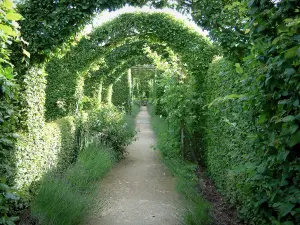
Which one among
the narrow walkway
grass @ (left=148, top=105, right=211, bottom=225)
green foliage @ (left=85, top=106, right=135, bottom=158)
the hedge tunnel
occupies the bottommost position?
the narrow walkway

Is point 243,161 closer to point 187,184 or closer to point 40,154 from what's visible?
point 187,184

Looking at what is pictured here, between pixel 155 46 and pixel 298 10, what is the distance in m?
10.2

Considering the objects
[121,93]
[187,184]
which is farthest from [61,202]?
[121,93]

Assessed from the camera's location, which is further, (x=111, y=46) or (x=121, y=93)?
(x=121, y=93)

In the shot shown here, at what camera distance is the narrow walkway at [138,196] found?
443 centimetres

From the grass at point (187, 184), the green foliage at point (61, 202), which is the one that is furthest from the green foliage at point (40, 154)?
the grass at point (187, 184)

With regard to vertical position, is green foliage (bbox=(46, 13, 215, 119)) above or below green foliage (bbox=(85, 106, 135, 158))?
above

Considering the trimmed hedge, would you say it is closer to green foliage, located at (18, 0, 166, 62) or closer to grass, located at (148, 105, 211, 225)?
grass, located at (148, 105, 211, 225)

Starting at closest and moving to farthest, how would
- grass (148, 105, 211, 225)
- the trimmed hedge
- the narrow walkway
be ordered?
the trimmed hedge
grass (148, 105, 211, 225)
the narrow walkway

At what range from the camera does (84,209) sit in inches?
157

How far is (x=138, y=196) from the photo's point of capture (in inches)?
221

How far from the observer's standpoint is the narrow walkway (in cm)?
443

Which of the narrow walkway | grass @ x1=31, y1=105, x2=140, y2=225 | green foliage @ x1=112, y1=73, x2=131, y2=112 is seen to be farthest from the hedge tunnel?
green foliage @ x1=112, y1=73, x2=131, y2=112

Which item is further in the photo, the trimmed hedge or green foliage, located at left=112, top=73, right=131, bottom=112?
green foliage, located at left=112, top=73, right=131, bottom=112
